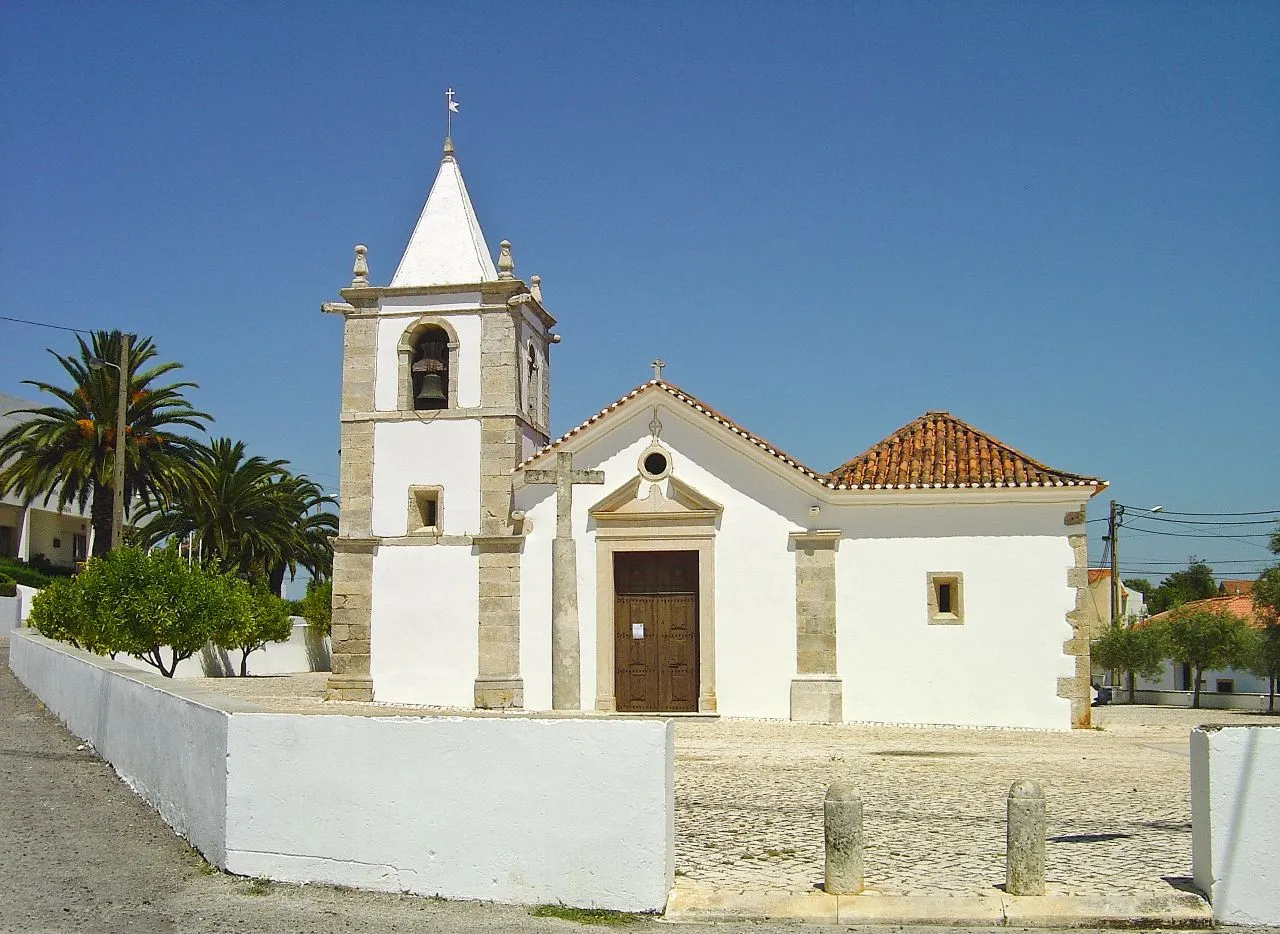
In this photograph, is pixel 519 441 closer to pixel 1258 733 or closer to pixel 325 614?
pixel 1258 733

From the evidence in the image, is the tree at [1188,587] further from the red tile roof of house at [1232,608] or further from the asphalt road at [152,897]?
the asphalt road at [152,897]

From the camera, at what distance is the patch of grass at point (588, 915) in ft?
20.7

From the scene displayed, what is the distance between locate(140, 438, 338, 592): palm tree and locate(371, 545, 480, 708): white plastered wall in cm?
1256

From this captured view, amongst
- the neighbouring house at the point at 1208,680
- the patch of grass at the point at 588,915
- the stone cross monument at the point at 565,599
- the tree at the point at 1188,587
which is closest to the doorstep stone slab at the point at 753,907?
the patch of grass at the point at 588,915

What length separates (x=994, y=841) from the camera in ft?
26.9

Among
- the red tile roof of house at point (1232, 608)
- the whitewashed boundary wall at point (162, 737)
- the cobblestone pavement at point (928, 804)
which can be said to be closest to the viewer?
the cobblestone pavement at point (928, 804)

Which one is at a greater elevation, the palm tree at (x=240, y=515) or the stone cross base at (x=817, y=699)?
the palm tree at (x=240, y=515)

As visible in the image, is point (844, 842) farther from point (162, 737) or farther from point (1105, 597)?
point (1105, 597)

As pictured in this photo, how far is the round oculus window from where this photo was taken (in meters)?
19.4

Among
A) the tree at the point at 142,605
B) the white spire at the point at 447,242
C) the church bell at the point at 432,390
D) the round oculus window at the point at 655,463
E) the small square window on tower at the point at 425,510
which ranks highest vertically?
the white spire at the point at 447,242

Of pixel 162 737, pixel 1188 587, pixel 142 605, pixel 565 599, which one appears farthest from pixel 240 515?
pixel 1188 587

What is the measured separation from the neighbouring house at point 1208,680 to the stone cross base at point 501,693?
2483 centimetres

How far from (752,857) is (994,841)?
1.73 m

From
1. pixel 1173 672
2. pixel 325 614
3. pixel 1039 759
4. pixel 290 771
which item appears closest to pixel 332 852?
pixel 290 771
